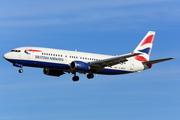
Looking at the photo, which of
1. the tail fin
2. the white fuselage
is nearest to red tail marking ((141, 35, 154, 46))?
the tail fin

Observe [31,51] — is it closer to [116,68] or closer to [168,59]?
[116,68]

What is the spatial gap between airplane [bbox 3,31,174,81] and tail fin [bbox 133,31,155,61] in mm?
839

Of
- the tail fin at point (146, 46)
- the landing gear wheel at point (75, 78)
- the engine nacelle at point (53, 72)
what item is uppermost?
the tail fin at point (146, 46)

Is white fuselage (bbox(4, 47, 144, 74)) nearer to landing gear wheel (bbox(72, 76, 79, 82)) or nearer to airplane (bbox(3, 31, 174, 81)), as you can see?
airplane (bbox(3, 31, 174, 81))

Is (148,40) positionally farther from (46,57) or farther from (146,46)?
(46,57)

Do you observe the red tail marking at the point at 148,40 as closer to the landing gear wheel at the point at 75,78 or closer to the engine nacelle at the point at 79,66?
the landing gear wheel at the point at 75,78

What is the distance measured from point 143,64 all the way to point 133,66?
218cm

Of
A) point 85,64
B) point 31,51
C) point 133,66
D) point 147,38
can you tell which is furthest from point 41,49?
point 147,38

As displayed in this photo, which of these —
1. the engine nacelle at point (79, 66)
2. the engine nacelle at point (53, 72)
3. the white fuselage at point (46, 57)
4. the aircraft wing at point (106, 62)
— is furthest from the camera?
the engine nacelle at point (53, 72)

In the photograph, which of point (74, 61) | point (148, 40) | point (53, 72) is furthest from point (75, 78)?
point (148, 40)

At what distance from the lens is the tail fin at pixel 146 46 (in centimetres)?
8650

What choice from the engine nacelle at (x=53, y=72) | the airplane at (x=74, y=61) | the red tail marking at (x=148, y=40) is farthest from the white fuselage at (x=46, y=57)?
the red tail marking at (x=148, y=40)

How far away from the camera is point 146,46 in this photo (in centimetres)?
8769

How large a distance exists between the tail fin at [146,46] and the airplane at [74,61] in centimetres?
84
